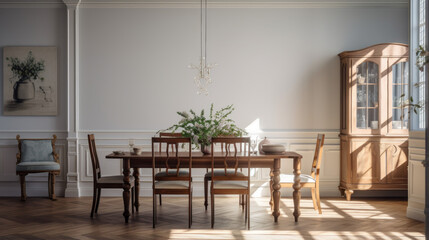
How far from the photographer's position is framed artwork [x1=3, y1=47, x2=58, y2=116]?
650 cm

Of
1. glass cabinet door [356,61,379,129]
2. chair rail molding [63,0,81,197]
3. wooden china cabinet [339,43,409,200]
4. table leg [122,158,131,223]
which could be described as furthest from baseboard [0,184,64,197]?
glass cabinet door [356,61,379,129]

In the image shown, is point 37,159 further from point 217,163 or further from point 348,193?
point 348,193

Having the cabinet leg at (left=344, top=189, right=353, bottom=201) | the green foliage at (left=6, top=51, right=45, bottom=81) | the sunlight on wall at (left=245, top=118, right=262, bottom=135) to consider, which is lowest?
the cabinet leg at (left=344, top=189, right=353, bottom=201)

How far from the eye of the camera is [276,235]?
4168mm

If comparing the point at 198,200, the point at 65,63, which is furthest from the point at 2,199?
the point at 198,200

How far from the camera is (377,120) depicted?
607 cm

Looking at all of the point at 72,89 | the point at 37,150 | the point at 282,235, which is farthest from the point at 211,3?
the point at 282,235

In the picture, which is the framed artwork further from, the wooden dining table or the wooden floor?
the wooden dining table

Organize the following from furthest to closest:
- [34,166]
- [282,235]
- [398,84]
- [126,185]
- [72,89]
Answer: [72,89]
[398,84]
[34,166]
[126,185]
[282,235]

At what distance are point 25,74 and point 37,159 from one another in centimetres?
129

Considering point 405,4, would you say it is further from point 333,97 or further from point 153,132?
point 153,132

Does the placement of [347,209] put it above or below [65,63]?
below

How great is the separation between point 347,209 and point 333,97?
180cm

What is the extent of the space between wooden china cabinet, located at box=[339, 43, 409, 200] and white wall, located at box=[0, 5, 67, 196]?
4.16 meters
